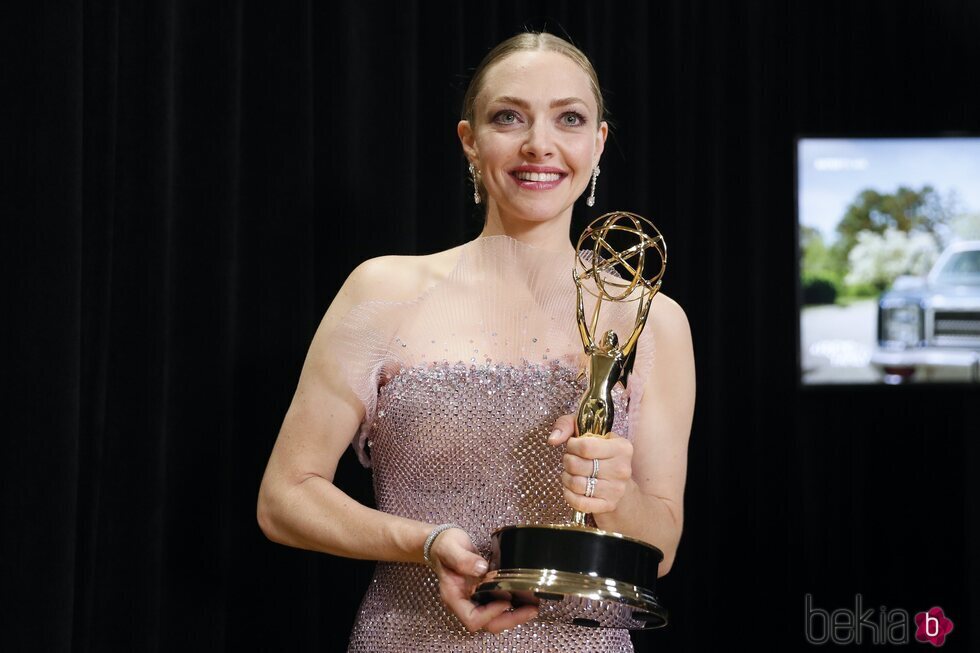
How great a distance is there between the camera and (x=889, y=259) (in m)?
2.99

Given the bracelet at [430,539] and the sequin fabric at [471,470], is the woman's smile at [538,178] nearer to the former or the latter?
the sequin fabric at [471,470]

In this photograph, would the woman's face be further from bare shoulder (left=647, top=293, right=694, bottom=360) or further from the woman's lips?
bare shoulder (left=647, top=293, right=694, bottom=360)

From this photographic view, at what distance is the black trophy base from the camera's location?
3.76ft

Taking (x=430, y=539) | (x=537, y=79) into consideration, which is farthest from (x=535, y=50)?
(x=430, y=539)

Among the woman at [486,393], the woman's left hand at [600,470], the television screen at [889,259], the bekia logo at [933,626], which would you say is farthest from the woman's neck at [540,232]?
the bekia logo at [933,626]

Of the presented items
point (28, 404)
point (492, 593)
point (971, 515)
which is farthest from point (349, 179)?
point (971, 515)

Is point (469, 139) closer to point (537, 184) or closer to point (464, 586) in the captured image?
point (537, 184)

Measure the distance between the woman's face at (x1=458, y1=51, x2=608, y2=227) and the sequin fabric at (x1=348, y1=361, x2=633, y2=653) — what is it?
0.86 feet

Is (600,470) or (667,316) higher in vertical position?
(667,316)

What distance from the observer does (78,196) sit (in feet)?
6.82

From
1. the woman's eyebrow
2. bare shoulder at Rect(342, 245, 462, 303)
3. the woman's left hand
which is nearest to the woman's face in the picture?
the woman's eyebrow

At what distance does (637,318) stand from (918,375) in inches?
75.1

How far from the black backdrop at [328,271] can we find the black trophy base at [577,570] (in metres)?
1.17

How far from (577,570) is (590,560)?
0.02 metres
